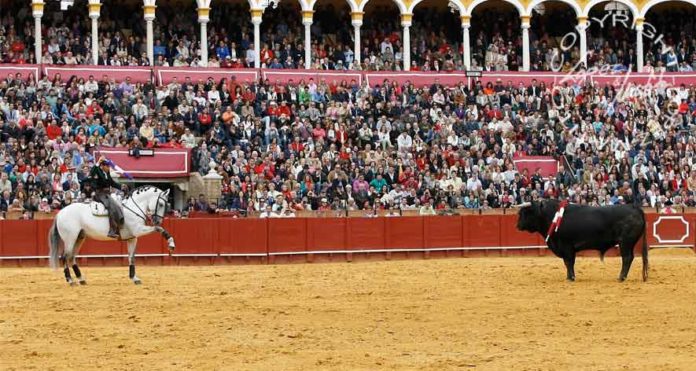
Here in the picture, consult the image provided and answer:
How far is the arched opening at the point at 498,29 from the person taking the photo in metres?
41.0

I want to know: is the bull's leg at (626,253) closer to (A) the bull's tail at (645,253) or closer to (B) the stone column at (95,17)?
(A) the bull's tail at (645,253)

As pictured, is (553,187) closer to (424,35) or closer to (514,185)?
(514,185)

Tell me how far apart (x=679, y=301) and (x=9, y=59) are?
905 inches

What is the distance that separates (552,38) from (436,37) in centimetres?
391

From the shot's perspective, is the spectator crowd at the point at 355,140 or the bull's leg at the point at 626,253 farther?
the spectator crowd at the point at 355,140

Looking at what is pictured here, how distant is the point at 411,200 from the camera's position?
28859mm

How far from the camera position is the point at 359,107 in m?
33.6

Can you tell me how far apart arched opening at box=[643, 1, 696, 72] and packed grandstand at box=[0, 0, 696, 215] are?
2.8 inches

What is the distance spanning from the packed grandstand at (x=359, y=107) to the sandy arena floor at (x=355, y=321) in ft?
22.8

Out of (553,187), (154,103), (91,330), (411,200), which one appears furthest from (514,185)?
(91,330)

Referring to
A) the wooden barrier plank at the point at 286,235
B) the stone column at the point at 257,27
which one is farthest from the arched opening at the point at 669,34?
the wooden barrier plank at the point at 286,235

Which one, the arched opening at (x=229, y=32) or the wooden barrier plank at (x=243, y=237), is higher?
the arched opening at (x=229, y=32)

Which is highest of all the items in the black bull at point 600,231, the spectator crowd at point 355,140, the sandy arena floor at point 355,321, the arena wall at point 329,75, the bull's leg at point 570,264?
the arena wall at point 329,75

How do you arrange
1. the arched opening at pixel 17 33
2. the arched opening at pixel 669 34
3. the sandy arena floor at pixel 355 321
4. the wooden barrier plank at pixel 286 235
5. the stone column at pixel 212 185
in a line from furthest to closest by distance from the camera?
the arched opening at pixel 669 34, the arched opening at pixel 17 33, the stone column at pixel 212 185, the wooden barrier plank at pixel 286 235, the sandy arena floor at pixel 355 321
